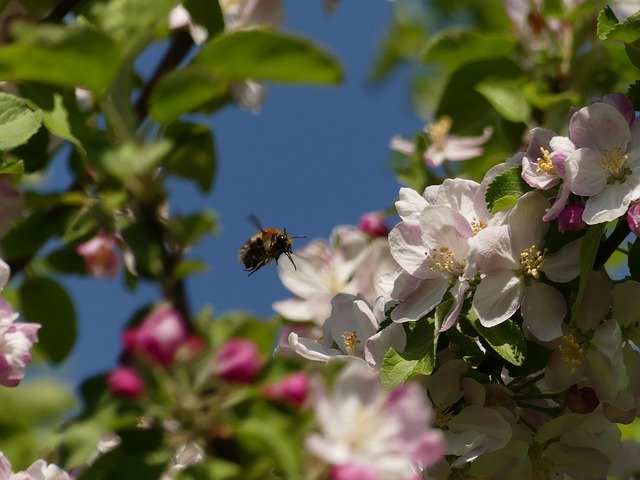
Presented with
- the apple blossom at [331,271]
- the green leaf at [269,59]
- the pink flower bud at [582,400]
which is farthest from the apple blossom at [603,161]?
the apple blossom at [331,271]

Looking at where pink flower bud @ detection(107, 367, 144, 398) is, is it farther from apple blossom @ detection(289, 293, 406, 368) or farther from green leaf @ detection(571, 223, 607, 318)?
green leaf @ detection(571, 223, 607, 318)

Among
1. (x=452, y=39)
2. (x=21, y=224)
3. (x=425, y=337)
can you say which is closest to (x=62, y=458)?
(x=425, y=337)

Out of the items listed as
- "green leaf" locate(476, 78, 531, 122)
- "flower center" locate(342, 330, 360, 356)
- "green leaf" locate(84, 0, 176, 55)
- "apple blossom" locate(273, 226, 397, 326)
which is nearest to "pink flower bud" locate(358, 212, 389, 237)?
"apple blossom" locate(273, 226, 397, 326)

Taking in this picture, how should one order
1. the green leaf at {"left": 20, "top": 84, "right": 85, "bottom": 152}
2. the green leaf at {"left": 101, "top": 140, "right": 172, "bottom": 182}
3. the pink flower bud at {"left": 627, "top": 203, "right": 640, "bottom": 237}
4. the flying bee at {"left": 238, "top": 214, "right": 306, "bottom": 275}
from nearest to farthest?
1. the green leaf at {"left": 101, "top": 140, "right": 172, "bottom": 182}
2. the pink flower bud at {"left": 627, "top": 203, "right": 640, "bottom": 237}
3. the green leaf at {"left": 20, "top": 84, "right": 85, "bottom": 152}
4. the flying bee at {"left": 238, "top": 214, "right": 306, "bottom": 275}

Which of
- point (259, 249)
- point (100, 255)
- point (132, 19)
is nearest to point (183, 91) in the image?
point (132, 19)

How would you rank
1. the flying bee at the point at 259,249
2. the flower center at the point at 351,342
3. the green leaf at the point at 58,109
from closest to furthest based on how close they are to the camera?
the green leaf at the point at 58,109, the flower center at the point at 351,342, the flying bee at the point at 259,249

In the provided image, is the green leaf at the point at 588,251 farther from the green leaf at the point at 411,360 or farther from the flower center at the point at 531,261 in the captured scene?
the green leaf at the point at 411,360

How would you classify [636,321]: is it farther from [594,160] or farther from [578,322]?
[594,160]
